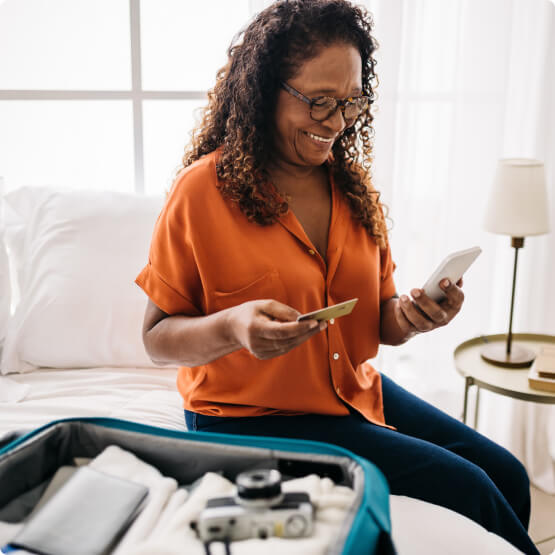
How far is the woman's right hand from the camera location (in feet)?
3.13

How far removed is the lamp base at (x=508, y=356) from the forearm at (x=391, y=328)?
54 centimetres

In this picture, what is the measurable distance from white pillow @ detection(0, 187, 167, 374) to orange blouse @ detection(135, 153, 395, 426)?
15.9 inches

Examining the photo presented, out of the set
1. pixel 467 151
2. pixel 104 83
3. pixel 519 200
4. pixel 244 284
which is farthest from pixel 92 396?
pixel 467 151

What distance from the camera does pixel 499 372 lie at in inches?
68.1

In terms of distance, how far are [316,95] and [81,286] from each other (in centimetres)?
79

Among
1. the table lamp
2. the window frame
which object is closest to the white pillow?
the window frame

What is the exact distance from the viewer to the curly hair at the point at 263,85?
45.9 inches

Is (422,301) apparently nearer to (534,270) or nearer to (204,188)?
(204,188)

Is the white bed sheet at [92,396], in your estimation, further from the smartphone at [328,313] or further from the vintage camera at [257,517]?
the vintage camera at [257,517]

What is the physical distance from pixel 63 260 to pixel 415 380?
1.26 metres

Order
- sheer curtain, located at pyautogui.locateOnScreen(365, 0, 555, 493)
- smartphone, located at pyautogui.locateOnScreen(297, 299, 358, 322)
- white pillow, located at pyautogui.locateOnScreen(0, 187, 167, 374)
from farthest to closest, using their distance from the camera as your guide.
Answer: sheer curtain, located at pyautogui.locateOnScreen(365, 0, 555, 493)
white pillow, located at pyautogui.locateOnScreen(0, 187, 167, 374)
smartphone, located at pyautogui.locateOnScreen(297, 299, 358, 322)

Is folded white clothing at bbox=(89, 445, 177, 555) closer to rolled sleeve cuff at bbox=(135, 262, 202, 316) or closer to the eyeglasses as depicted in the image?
rolled sleeve cuff at bbox=(135, 262, 202, 316)

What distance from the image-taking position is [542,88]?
1904 millimetres

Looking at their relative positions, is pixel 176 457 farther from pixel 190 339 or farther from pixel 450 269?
pixel 450 269
